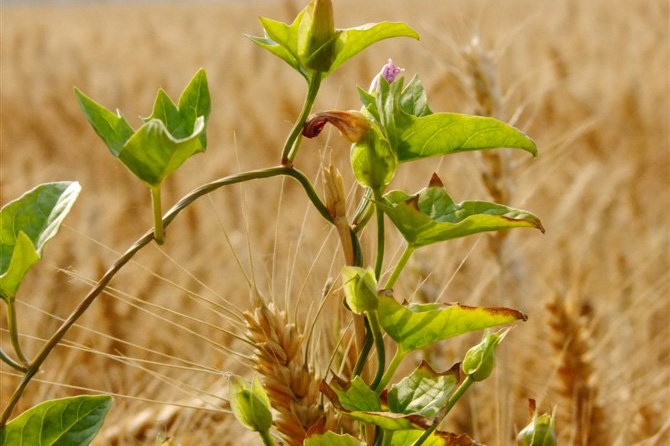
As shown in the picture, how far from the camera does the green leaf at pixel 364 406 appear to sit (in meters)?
0.31

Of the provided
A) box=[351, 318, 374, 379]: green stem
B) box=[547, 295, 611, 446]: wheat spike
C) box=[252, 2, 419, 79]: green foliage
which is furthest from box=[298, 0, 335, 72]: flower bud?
box=[547, 295, 611, 446]: wheat spike

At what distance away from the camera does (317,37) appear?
0.32 metres

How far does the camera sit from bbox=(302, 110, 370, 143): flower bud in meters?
0.32

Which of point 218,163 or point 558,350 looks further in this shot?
point 218,163

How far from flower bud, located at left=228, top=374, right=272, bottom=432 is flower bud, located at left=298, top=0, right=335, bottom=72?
4.8 inches

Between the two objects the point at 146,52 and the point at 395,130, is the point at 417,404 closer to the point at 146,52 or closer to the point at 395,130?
the point at 395,130

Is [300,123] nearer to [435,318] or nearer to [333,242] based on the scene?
[435,318]

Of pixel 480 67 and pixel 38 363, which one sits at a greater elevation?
pixel 480 67

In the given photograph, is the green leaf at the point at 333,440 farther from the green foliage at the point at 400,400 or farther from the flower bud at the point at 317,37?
the flower bud at the point at 317,37

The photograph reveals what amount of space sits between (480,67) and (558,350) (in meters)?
0.34

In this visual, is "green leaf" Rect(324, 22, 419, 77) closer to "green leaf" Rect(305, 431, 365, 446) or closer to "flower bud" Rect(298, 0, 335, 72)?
"flower bud" Rect(298, 0, 335, 72)

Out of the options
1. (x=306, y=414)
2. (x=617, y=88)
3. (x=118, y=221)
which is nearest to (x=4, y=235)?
(x=306, y=414)

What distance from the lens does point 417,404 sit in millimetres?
337

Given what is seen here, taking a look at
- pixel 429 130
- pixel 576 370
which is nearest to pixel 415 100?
pixel 429 130
